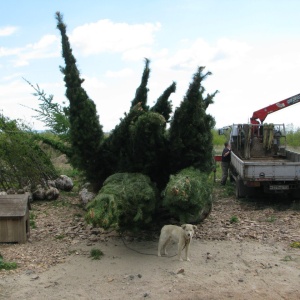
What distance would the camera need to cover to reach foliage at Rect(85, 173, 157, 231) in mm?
6516

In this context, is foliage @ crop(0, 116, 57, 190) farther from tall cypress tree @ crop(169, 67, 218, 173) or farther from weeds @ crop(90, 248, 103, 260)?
weeds @ crop(90, 248, 103, 260)

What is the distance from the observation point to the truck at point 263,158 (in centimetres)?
1109

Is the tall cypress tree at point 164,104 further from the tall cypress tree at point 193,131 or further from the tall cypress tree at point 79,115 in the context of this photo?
the tall cypress tree at point 79,115

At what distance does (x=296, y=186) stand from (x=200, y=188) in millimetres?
5022

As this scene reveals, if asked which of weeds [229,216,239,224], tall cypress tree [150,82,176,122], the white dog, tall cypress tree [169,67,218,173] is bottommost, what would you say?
weeds [229,216,239,224]

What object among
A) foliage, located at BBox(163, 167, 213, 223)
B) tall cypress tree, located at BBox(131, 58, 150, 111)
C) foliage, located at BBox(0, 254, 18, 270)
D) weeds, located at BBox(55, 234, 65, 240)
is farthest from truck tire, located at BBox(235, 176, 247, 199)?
foliage, located at BBox(0, 254, 18, 270)

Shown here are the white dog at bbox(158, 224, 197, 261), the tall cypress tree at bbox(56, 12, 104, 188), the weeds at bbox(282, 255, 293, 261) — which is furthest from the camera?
the tall cypress tree at bbox(56, 12, 104, 188)

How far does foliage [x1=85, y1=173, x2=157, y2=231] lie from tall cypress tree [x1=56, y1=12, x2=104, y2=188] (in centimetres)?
169

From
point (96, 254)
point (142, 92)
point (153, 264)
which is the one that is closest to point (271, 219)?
point (153, 264)

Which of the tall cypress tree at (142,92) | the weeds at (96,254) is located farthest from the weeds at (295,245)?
the tall cypress tree at (142,92)

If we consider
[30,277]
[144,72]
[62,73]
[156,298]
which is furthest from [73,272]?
[144,72]

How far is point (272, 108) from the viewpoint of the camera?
16.4 meters

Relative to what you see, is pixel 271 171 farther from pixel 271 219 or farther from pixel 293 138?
pixel 293 138

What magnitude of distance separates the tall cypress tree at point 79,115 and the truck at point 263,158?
3.97 meters
